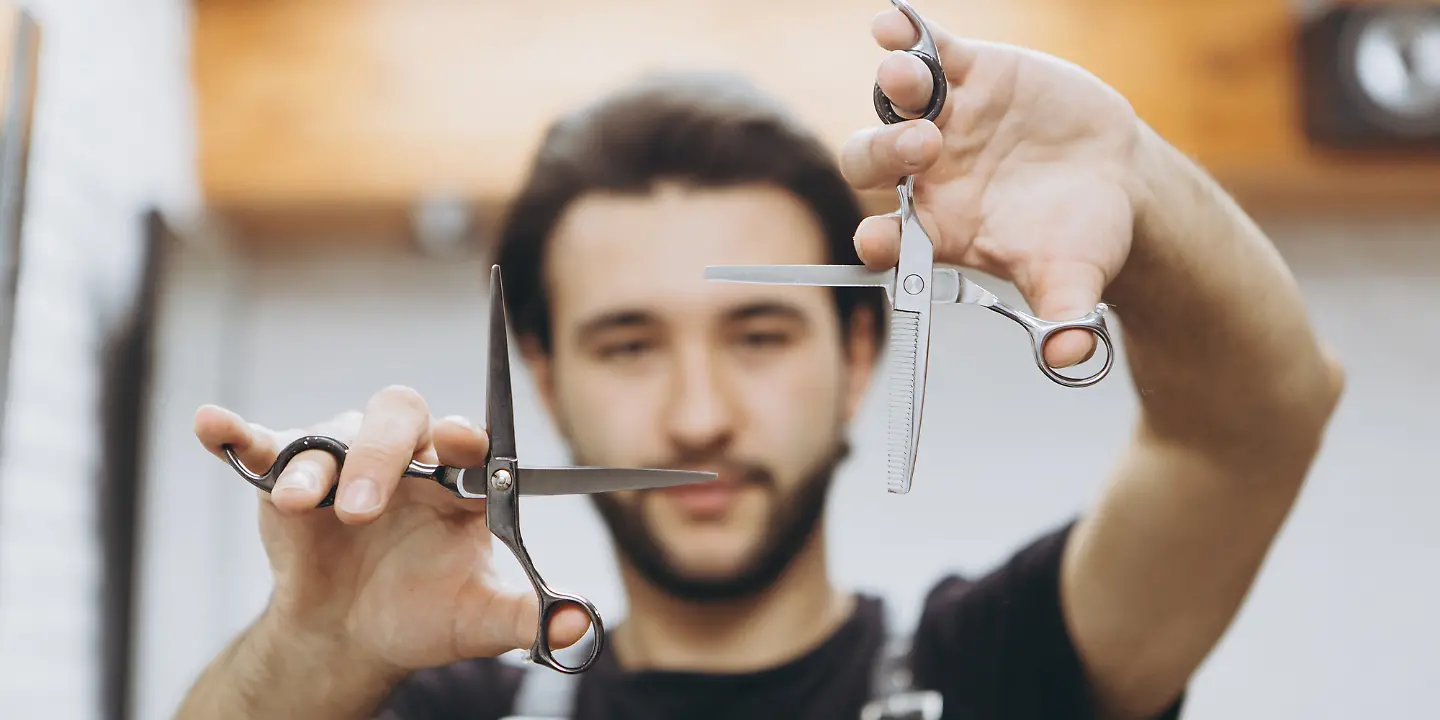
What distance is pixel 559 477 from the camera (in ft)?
1.81

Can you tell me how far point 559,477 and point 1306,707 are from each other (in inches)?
40.7

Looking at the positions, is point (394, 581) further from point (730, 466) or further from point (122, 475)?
point (122, 475)

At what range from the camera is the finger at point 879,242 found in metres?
0.52

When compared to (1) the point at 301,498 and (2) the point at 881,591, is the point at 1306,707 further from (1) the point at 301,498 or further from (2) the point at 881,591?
(1) the point at 301,498

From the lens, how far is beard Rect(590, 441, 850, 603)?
1.02m

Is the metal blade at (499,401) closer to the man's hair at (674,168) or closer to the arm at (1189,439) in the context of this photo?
the arm at (1189,439)

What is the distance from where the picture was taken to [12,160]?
2.98 ft

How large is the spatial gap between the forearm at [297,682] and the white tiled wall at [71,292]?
451 millimetres

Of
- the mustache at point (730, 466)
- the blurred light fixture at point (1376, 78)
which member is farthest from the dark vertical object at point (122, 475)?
the blurred light fixture at point (1376, 78)

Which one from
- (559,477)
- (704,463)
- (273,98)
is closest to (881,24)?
(559,477)

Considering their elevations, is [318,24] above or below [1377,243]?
above

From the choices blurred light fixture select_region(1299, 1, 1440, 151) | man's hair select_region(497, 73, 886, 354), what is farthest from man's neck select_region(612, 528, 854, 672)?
blurred light fixture select_region(1299, 1, 1440, 151)

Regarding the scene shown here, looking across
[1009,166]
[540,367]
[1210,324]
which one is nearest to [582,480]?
[1009,166]

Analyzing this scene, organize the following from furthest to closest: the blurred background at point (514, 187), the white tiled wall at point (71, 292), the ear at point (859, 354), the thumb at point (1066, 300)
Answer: the blurred background at point (514, 187) → the ear at point (859, 354) → the white tiled wall at point (71, 292) → the thumb at point (1066, 300)
